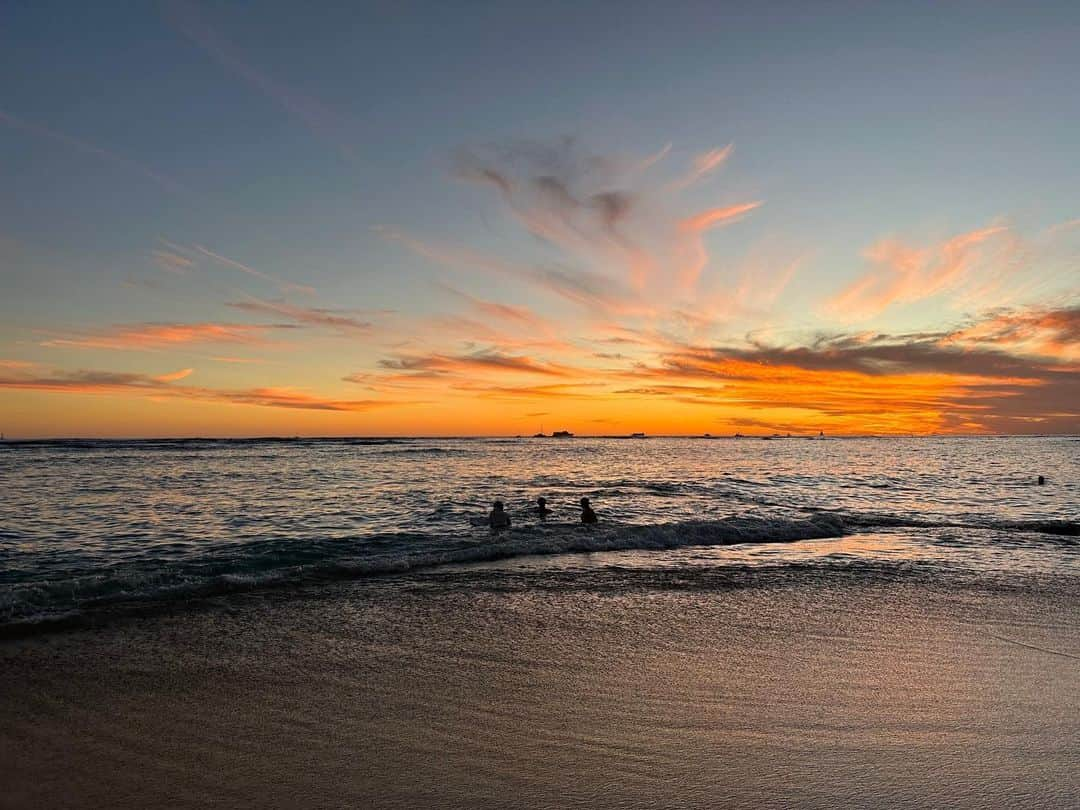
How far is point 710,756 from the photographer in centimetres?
491

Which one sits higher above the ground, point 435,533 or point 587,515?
point 587,515

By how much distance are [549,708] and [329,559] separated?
30.0 feet

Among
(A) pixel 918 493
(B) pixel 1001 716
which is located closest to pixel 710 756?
(B) pixel 1001 716

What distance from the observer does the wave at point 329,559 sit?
1012 centimetres

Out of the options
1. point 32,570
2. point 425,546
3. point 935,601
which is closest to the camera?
point 935,601

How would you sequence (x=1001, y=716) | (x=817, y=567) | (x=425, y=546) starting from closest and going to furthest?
(x=1001, y=716)
(x=817, y=567)
(x=425, y=546)

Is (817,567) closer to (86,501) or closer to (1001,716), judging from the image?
(1001,716)

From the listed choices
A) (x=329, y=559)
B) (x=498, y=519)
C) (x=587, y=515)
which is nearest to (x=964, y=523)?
(x=587, y=515)

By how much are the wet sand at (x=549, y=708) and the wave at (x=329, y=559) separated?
4.75 feet

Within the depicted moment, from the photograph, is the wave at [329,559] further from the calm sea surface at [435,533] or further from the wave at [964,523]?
the wave at [964,523]

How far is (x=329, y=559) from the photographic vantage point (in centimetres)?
1388

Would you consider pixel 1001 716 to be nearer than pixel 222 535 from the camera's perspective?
Yes

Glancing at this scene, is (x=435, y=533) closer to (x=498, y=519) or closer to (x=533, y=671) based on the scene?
(x=498, y=519)

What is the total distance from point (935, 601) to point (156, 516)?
2050 centimetres
